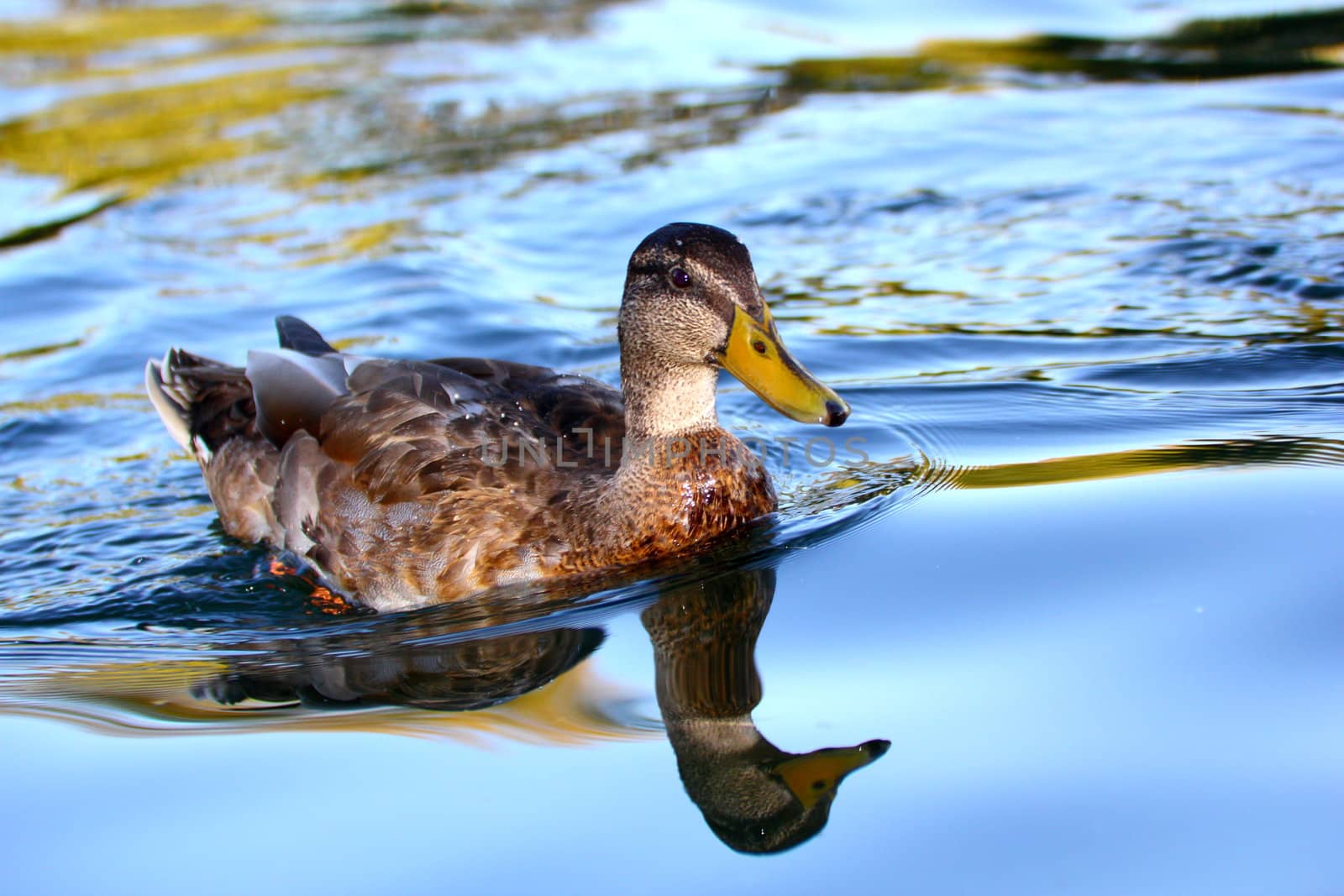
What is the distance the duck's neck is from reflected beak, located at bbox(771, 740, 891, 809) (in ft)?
6.65

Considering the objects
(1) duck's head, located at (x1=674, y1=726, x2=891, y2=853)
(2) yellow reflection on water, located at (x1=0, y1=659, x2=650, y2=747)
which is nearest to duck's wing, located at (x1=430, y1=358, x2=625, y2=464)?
(2) yellow reflection on water, located at (x1=0, y1=659, x2=650, y2=747)

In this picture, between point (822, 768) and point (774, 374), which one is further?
point (774, 374)

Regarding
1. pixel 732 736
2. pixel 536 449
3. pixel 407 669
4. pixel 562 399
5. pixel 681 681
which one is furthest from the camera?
pixel 562 399

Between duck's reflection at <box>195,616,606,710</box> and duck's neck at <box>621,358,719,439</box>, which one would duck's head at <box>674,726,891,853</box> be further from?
duck's neck at <box>621,358,719,439</box>

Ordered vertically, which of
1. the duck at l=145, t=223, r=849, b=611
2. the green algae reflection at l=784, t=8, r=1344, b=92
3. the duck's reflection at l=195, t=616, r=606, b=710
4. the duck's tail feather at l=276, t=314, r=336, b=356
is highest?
the green algae reflection at l=784, t=8, r=1344, b=92

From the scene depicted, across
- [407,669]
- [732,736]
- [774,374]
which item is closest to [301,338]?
[407,669]

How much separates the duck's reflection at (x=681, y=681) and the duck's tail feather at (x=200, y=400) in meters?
1.87

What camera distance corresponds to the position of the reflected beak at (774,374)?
5.31 m

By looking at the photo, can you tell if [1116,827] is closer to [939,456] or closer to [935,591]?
[935,591]

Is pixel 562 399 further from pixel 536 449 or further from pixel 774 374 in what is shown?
pixel 774 374

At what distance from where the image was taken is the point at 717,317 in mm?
5465

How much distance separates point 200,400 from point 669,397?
2.66 meters

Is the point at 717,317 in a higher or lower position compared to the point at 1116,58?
lower

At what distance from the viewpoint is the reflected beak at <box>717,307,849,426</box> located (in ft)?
17.4
